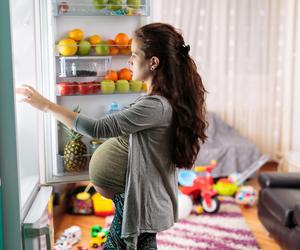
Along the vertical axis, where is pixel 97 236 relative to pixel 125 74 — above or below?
below

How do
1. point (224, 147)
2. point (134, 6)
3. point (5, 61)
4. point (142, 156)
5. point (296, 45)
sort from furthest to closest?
point (296, 45)
point (224, 147)
point (134, 6)
point (142, 156)
point (5, 61)

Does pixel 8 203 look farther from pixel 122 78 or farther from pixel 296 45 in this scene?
pixel 296 45

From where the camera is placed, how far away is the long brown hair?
1.60m

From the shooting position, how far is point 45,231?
1.62 metres

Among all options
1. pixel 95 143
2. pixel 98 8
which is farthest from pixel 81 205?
pixel 98 8

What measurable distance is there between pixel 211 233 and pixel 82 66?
1.70m

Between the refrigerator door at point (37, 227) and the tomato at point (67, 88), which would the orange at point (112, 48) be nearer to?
A: the tomato at point (67, 88)

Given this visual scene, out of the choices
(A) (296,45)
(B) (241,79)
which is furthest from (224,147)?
(A) (296,45)

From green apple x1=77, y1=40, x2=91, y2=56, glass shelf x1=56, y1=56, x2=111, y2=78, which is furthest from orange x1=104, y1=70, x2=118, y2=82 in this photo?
green apple x1=77, y1=40, x2=91, y2=56

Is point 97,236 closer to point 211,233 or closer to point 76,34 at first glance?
point 211,233

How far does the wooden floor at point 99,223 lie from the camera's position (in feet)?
10.1

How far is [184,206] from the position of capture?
3492 mm

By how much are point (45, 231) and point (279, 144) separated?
3763 millimetres

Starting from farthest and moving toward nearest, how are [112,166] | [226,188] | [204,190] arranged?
1. [226,188]
2. [204,190]
3. [112,166]
